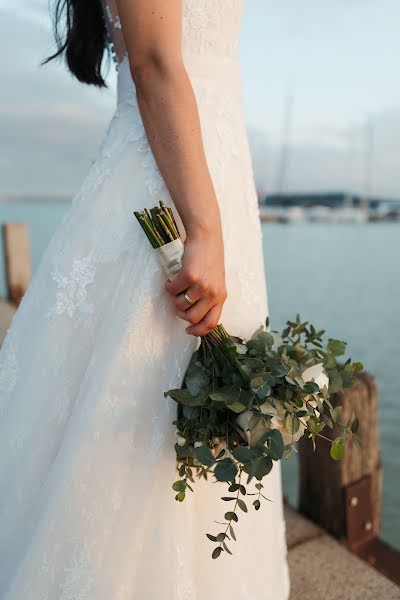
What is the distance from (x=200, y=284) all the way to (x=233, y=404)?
0.26 metres

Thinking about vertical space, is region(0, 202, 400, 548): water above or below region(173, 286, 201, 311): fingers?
below

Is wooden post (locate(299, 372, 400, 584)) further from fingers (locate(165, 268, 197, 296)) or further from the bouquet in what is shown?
fingers (locate(165, 268, 197, 296))

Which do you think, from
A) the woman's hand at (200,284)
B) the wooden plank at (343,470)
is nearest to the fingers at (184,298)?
the woman's hand at (200,284)

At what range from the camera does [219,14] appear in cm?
126

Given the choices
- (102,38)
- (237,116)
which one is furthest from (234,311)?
(102,38)

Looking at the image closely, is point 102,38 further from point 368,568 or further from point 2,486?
point 368,568

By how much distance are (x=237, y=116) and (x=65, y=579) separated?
118 cm

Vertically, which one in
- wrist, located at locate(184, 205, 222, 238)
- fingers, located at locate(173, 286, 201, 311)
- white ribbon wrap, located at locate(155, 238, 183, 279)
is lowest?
fingers, located at locate(173, 286, 201, 311)

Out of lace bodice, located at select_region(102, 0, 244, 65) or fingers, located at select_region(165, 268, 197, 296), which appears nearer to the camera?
fingers, located at select_region(165, 268, 197, 296)

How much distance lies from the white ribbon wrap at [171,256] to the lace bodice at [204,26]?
0.51 metres

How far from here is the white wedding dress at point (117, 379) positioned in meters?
1.14

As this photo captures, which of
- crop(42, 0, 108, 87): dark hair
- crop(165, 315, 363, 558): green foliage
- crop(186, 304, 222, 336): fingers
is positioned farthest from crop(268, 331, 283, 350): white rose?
crop(42, 0, 108, 87): dark hair

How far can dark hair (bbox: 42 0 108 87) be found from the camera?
152 cm

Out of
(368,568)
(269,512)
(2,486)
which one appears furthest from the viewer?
(368,568)
